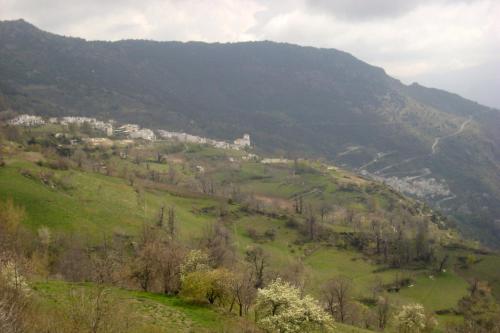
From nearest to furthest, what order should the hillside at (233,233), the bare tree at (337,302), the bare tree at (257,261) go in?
the bare tree at (337,302) < the bare tree at (257,261) < the hillside at (233,233)

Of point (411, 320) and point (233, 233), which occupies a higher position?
point (411, 320)

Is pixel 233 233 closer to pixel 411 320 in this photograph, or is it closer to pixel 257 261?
pixel 257 261

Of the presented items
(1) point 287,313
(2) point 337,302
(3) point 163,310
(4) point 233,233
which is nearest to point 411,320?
(2) point 337,302

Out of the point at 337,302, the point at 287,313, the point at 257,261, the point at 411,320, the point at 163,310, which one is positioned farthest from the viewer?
the point at 257,261

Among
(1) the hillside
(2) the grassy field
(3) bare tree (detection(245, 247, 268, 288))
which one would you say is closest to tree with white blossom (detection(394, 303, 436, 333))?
(1) the hillside

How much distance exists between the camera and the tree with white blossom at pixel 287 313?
32688 mm

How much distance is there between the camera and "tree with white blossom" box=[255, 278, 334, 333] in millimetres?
32688

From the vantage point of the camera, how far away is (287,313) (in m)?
33.0

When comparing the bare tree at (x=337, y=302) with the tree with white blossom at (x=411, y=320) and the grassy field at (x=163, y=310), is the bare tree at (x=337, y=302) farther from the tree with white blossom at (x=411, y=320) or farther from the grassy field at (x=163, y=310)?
the grassy field at (x=163, y=310)

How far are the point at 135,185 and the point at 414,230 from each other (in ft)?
319

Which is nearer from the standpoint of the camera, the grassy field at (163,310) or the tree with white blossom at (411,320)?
the grassy field at (163,310)

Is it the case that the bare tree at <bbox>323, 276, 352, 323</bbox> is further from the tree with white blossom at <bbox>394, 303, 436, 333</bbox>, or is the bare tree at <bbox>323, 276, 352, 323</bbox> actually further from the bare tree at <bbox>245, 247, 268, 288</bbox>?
the bare tree at <bbox>245, 247, 268, 288</bbox>

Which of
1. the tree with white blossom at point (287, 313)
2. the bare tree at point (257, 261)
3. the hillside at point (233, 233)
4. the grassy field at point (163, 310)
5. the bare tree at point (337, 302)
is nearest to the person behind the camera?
the tree with white blossom at point (287, 313)

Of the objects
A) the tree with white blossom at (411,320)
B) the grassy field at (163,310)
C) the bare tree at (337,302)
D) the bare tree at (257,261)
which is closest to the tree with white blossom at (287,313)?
the grassy field at (163,310)
